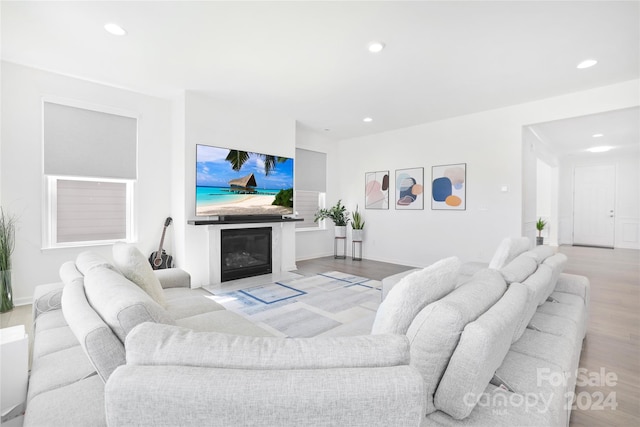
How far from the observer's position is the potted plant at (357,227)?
6.72 metres

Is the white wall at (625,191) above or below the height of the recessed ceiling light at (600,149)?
below

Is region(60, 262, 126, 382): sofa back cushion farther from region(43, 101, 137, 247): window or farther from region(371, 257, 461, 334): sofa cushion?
region(43, 101, 137, 247): window

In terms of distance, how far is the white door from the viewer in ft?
27.5

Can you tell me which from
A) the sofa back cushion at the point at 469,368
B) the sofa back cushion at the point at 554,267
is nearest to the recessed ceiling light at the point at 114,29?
the sofa back cushion at the point at 469,368

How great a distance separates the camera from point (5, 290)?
328cm

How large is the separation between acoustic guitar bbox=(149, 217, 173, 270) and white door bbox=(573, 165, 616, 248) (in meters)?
10.8

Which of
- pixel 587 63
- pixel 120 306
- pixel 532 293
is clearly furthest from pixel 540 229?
pixel 120 306

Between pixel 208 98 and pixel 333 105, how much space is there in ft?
6.20

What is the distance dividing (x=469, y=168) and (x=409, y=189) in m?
1.18

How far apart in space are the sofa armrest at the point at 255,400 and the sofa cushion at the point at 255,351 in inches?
2.2

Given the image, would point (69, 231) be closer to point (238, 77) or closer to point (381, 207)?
point (238, 77)

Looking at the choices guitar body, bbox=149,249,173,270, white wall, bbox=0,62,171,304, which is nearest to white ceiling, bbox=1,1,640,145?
white wall, bbox=0,62,171,304

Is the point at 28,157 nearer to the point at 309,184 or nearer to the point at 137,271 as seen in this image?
the point at 137,271

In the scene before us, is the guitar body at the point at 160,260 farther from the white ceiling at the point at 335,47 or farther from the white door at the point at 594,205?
the white door at the point at 594,205
